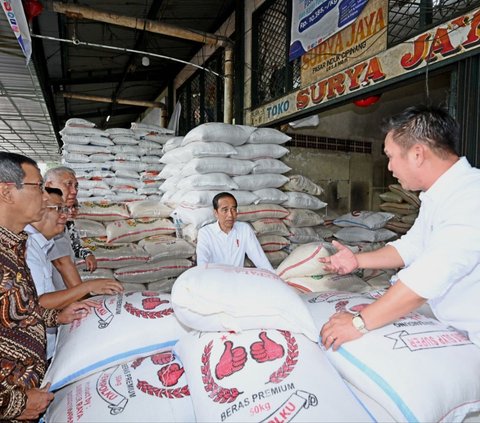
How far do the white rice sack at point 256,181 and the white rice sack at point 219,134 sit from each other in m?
0.32

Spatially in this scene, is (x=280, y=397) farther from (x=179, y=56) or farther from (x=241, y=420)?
(x=179, y=56)

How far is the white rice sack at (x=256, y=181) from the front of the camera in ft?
10.1

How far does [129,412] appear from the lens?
3.19 feet

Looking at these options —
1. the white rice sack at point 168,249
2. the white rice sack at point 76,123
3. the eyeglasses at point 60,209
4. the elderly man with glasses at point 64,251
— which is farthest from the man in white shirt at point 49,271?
the white rice sack at point 76,123

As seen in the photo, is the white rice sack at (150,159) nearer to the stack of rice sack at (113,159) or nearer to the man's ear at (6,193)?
the stack of rice sack at (113,159)

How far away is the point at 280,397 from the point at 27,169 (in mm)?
1027

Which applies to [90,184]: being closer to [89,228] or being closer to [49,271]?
[89,228]

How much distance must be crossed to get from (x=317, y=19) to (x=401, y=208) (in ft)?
6.72

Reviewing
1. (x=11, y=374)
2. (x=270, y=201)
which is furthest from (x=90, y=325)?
(x=270, y=201)

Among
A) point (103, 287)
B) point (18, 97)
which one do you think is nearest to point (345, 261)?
point (103, 287)

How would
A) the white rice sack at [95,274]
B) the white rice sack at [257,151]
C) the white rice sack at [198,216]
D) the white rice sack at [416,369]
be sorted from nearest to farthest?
the white rice sack at [416,369] → the white rice sack at [95,274] → the white rice sack at [198,216] → the white rice sack at [257,151]

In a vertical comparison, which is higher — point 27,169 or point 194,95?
point 194,95

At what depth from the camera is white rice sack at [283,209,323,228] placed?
3.13m

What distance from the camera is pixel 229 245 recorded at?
258 cm
